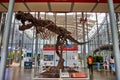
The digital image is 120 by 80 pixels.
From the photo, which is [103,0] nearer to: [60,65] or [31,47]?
[60,65]

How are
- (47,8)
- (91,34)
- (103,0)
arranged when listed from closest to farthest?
(103,0), (47,8), (91,34)

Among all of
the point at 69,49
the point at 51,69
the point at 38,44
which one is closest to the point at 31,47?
the point at 38,44

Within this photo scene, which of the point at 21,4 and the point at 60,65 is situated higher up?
the point at 21,4

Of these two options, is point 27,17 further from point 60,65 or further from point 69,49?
point 69,49

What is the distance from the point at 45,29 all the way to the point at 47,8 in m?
0.82

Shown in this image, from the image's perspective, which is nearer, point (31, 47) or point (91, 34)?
point (31, 47)

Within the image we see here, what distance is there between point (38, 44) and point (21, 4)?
12.7 metres

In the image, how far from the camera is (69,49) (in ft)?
30.0

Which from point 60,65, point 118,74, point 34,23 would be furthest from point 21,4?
point 118,74

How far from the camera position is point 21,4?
4.41m

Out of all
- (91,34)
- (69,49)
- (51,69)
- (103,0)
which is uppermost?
(91,34)

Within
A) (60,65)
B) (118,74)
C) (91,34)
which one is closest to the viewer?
(118,74)

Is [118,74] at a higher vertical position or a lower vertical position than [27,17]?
lower

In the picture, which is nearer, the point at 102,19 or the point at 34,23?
the point at 34,23
